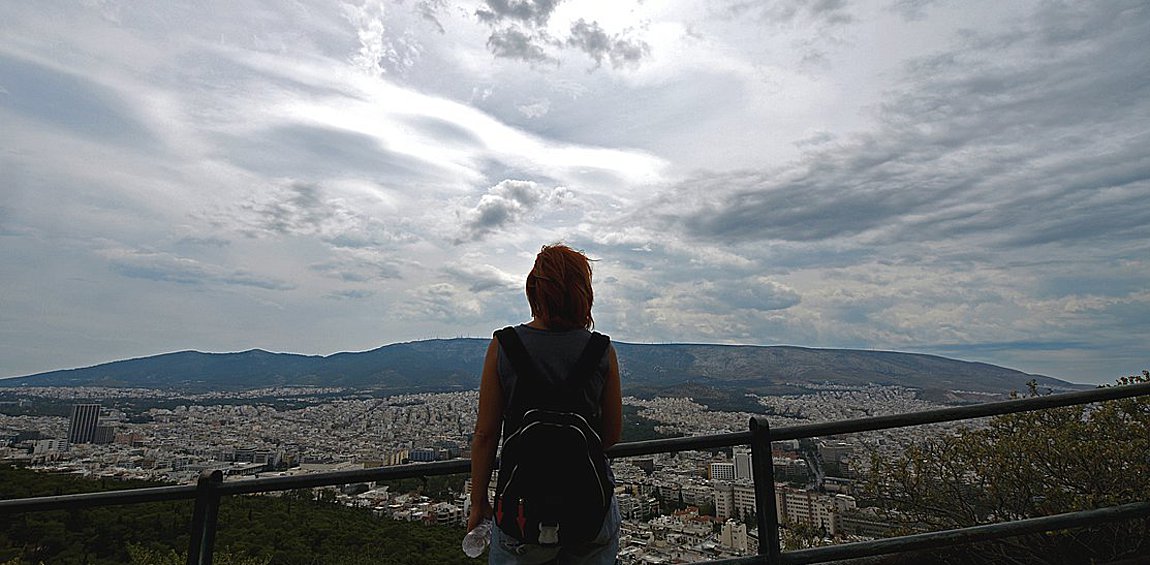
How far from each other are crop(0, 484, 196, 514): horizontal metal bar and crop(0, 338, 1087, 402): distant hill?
16462 millimetres

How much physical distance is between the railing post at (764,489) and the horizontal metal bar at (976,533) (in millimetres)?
219

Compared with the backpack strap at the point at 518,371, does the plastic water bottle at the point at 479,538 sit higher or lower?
lower

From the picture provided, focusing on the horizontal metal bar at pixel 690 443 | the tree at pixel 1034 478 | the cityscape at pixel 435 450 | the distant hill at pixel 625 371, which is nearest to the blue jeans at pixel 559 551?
the cityscape at pixel 435 450

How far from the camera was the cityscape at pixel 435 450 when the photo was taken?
11.3 feet

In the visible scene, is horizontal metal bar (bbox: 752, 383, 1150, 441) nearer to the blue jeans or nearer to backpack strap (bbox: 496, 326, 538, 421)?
the blue jeans

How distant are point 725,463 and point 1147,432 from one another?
3.13 meters

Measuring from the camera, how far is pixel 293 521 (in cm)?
825

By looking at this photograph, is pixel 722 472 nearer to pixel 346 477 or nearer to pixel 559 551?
pixel 559 551

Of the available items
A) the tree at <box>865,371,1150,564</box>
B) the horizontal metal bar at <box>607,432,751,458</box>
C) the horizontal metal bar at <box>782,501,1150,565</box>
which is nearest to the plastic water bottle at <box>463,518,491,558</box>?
the horizontal metal bar at <box>607,432,751,458</box>

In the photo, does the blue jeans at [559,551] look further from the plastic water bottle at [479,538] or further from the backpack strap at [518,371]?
the backpack strap at [518,371]

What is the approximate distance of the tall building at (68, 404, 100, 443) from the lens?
21000 millimetres

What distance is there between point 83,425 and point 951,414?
2705cm

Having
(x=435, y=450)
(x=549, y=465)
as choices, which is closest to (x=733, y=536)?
(x=549, y=465)

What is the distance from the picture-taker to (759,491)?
2484 millimetres
